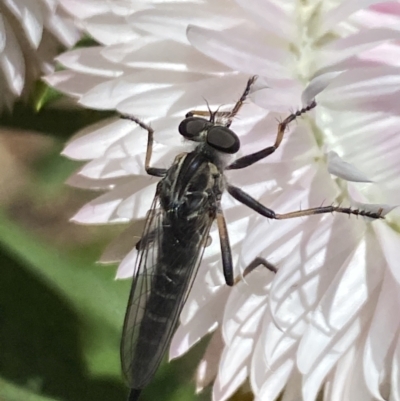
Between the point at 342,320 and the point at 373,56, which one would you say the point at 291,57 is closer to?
the point at 373,56

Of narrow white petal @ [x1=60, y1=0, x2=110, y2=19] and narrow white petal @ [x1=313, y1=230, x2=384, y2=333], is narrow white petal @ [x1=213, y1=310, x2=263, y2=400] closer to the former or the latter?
narrow white petal @ [x1=313, y1=230, x2=384, y2=333]

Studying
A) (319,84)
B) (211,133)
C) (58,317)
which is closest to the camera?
(319,84)

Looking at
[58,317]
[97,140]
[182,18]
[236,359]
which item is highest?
[182,18]

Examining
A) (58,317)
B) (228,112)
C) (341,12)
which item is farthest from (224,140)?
(58,317)

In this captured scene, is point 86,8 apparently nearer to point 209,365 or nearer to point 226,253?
point 226,253

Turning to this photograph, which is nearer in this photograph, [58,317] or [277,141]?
[277,141]

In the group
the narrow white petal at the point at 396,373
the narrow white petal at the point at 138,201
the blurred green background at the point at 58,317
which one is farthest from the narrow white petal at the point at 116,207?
the narrow white petal at the point at 396,373

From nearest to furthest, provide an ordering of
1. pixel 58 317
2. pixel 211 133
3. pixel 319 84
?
pixel 319 84, pixel 211 133, pixel 58 317
